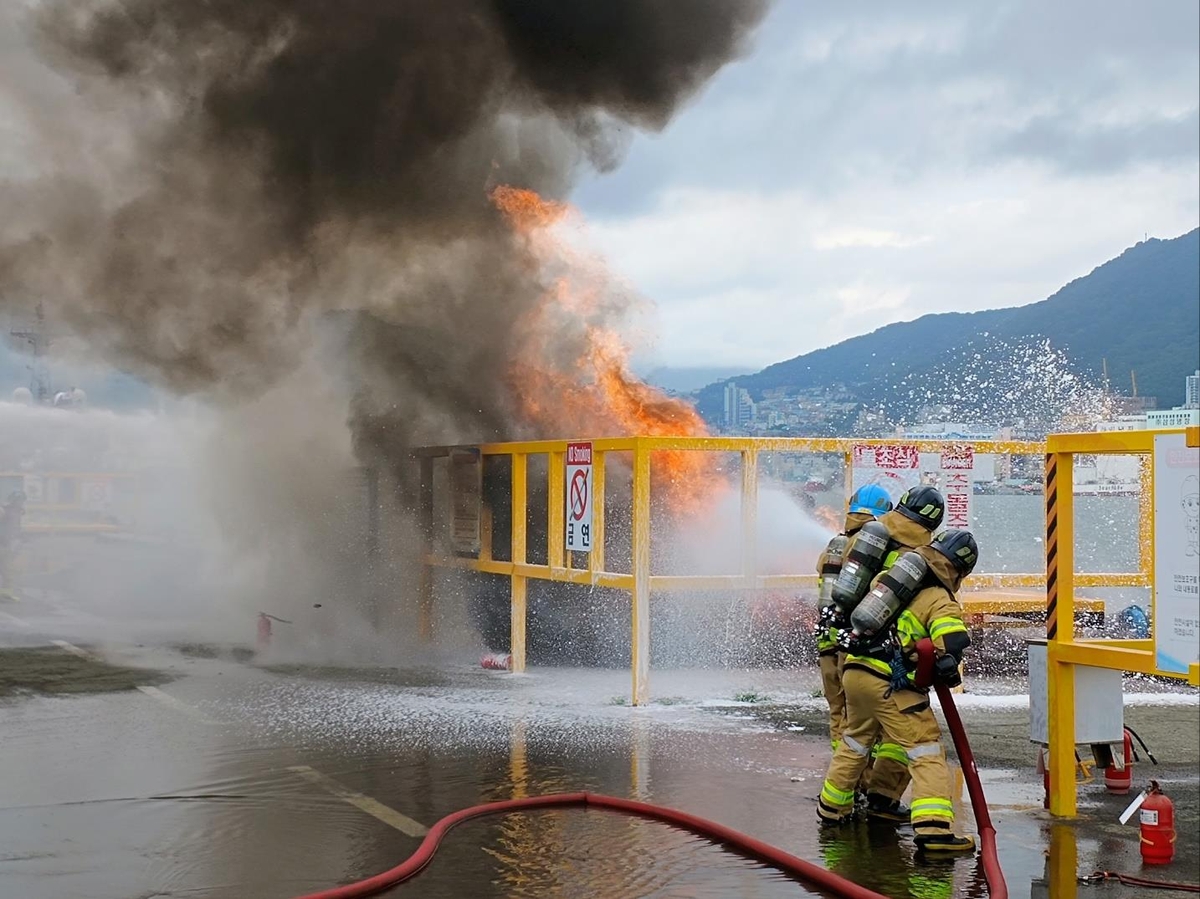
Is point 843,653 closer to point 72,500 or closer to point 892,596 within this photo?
point 892,596

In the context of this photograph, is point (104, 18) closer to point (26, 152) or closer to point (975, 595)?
point (26, 152)

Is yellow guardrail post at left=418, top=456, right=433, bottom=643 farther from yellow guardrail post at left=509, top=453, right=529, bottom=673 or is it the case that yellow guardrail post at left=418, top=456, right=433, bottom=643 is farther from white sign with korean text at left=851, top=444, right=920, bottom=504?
white sign with korean text at left=851, top=444, right=920, bottom=504

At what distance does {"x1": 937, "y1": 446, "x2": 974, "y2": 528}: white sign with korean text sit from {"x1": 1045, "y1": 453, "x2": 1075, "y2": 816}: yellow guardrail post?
12.9ft

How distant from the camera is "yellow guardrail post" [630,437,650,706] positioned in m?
10.9

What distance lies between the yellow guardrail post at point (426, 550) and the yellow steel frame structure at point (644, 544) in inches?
58.6

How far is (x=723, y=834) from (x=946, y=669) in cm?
132

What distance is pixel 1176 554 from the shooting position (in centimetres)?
665

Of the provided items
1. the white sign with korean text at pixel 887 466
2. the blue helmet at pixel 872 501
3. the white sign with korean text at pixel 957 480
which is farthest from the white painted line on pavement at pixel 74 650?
the blue helmet at pixel 872 501

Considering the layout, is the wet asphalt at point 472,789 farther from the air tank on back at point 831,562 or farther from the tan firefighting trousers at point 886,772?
the air tank on back at point 831,562

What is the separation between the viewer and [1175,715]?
11070mm

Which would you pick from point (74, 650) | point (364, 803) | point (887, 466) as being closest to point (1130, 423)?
point (887, 466)

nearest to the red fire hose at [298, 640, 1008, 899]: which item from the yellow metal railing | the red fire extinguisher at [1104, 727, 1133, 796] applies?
the red fire extinguisher at [1104, 727, 1133, 796]

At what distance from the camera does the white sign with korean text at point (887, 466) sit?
38.0ft

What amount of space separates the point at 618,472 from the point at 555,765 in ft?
23.6
